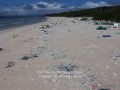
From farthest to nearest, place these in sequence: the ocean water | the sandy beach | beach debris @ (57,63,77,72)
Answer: the ocean water
beach debris @ (57,63,77,72)
the sandy beach

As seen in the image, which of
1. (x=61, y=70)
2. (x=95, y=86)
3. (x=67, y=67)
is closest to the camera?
(x=95, y=86)

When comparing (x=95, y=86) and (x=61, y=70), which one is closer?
(x=95, y=86)

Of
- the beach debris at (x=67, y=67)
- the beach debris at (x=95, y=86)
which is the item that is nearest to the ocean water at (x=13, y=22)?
the beach debris at (x=67, y=67)

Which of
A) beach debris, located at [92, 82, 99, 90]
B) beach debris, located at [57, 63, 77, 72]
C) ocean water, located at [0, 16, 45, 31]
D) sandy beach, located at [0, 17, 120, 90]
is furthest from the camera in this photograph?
ocean water, located at [0, 16, 45, 31]

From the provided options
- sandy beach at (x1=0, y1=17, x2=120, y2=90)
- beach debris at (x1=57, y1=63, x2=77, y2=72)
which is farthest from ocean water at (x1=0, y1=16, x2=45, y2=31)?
beach debris at (x1=57, y1=63, x2=77, y2=72)

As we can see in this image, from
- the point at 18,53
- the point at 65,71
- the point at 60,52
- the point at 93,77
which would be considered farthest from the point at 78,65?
the point at 18,53

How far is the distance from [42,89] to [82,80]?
1026mm

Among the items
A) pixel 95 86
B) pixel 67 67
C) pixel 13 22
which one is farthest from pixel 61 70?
pixel 13 22

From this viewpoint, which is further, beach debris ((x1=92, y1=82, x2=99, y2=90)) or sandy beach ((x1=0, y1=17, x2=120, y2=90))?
sandy beach ((x1=0, y1=17, x2=120, y2=90))

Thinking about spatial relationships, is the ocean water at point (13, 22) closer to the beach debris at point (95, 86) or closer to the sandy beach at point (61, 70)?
the sandy beach at point (61, 70)

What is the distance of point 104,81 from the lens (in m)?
5.48

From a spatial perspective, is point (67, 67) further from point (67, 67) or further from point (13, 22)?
point (13, 22)

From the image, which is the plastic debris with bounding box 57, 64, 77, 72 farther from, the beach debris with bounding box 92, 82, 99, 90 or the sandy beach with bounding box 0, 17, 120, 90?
the beach debris with bounding box 92, 82, 99, 90

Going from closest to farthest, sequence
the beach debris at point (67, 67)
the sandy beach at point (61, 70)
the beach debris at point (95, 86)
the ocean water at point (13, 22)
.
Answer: the beach debris at point (95, 86) → the sandy beach at point (61, 70) → the beach debris at point (67, 67) → the ocean water at point (13, 22)
